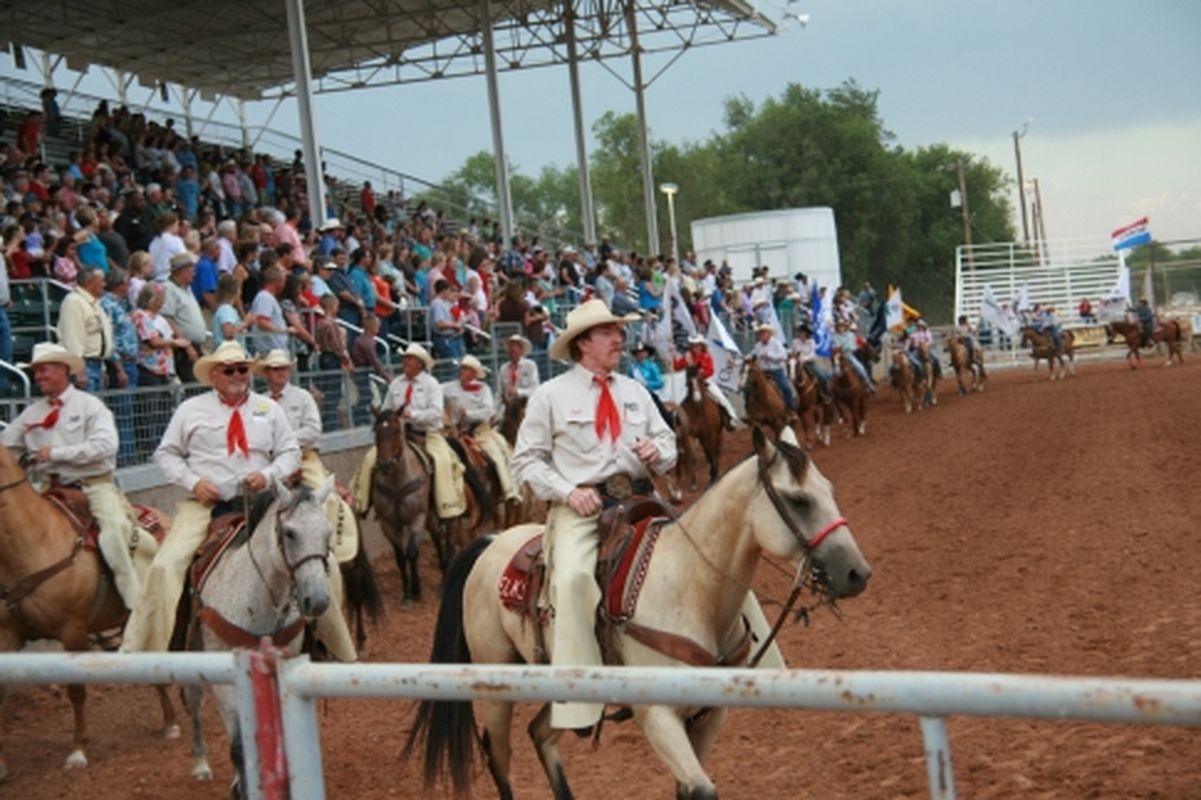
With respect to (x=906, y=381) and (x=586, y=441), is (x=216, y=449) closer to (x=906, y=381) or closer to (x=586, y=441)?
(x=586, y=441)

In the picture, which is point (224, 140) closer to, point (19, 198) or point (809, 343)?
point (809, 343)

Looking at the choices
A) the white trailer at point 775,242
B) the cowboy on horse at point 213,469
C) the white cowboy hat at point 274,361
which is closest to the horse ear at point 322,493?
the cowboy on horse at point 213,469

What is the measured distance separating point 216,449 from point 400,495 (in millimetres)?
6488

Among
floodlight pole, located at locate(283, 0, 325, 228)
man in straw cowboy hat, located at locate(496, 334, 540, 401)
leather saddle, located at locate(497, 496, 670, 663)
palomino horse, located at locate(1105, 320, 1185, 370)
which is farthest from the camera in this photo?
palomino horse, located at locate(1105, 320, 1185, 370)

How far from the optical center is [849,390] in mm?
29828

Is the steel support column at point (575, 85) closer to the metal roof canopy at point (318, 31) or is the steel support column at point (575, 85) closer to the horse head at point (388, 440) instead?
the metal roof canopy at point (318, 31)

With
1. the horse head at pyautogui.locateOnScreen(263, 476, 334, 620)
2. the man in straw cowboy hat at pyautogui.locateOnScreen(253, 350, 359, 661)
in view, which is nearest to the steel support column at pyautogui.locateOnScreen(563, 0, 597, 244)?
the man in straw cowboy hat at pyautogui.locateOnScreen(253, 350, 359, 661)

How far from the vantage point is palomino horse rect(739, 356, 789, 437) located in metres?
26.1

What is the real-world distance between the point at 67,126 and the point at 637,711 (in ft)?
86.7

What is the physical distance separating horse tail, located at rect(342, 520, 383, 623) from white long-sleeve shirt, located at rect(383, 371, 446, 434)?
213 inches

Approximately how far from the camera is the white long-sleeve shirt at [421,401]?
15.8 m

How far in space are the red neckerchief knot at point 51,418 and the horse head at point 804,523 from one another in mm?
5520

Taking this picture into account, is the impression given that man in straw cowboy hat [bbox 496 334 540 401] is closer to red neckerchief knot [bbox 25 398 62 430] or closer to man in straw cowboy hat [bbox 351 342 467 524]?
man in straw cowboy hat [bbox 351 342 467 524]

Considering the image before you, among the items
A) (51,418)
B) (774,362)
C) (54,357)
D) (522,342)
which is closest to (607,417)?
(54,357)
